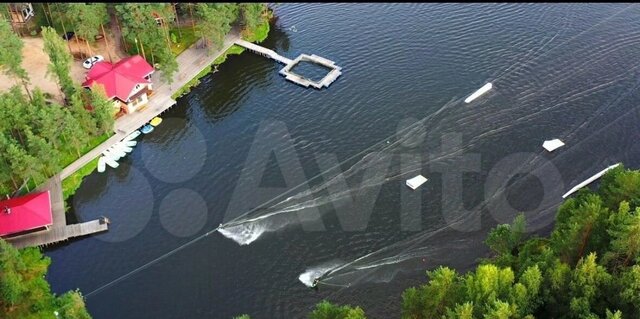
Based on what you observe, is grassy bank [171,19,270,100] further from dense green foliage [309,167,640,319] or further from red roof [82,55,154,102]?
dense green foliage [309,167,640,319]

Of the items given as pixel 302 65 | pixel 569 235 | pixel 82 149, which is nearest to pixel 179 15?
pixel 302 65

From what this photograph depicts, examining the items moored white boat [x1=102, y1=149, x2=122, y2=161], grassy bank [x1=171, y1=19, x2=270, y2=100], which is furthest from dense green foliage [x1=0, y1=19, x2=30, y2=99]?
grassy bank [x1=171, y1=19, x2=270, y2=100]

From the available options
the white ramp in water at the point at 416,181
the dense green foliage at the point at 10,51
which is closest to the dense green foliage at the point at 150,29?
the dense green foliage at the point at 10,51

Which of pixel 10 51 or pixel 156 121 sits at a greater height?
pixel 10 51

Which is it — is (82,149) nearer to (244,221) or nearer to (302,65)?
(244,221)

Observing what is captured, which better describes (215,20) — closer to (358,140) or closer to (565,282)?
(358,140)

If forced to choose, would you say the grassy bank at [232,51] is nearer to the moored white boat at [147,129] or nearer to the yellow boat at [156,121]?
the yellow boat at [156,121]

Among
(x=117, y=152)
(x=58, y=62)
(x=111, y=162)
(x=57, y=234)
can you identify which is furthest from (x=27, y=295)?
(x=58, y=62)
